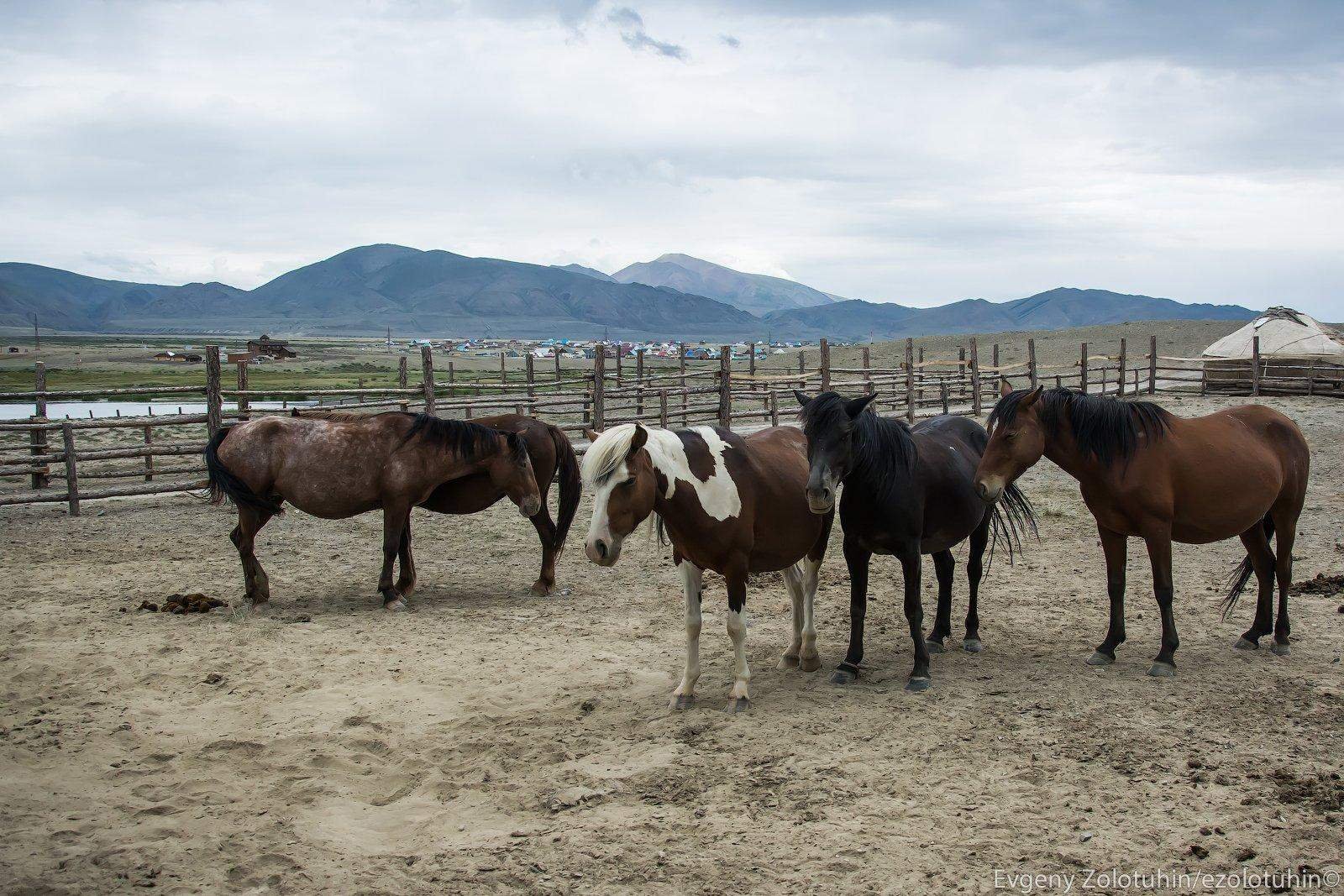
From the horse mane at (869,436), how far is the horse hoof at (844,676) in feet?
3.40

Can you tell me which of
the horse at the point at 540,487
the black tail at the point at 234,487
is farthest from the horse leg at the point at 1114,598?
the black tail at the point at 234,487

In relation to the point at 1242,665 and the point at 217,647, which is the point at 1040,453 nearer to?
the point at 1242,665

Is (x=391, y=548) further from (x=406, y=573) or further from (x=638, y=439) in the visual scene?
(x=638, y=439)

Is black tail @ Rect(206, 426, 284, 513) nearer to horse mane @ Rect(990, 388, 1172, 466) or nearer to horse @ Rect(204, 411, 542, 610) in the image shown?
horse @ Rect(204, 411, 542, 610)

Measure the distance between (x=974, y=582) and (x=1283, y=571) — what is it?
179cm

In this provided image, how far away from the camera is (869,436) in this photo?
5.11 metres

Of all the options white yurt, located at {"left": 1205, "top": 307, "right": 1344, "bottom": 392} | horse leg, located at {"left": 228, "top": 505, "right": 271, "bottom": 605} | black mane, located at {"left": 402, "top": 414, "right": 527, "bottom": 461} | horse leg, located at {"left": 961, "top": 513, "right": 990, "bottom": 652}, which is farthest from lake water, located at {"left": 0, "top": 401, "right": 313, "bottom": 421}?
white yurt, located at {"left": 1205, "top": 307, "right": 1344, "bottom": 392}

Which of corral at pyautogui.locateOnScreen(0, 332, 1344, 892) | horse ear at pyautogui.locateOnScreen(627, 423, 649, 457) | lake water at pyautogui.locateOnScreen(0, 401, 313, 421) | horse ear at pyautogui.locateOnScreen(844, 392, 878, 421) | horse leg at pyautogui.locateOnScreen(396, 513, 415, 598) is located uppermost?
horse ear at pyautogui.locateOnScreen(844, 392, 878, 421)

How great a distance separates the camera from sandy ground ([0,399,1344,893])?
3420mm

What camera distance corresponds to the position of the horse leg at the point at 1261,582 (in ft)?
18.6

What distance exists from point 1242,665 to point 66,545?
972cm

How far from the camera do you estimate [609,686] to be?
5297 mm

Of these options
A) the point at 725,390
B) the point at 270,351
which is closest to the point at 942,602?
the point at 725,390

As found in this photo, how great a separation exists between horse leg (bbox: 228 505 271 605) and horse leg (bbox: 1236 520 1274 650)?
648cm
